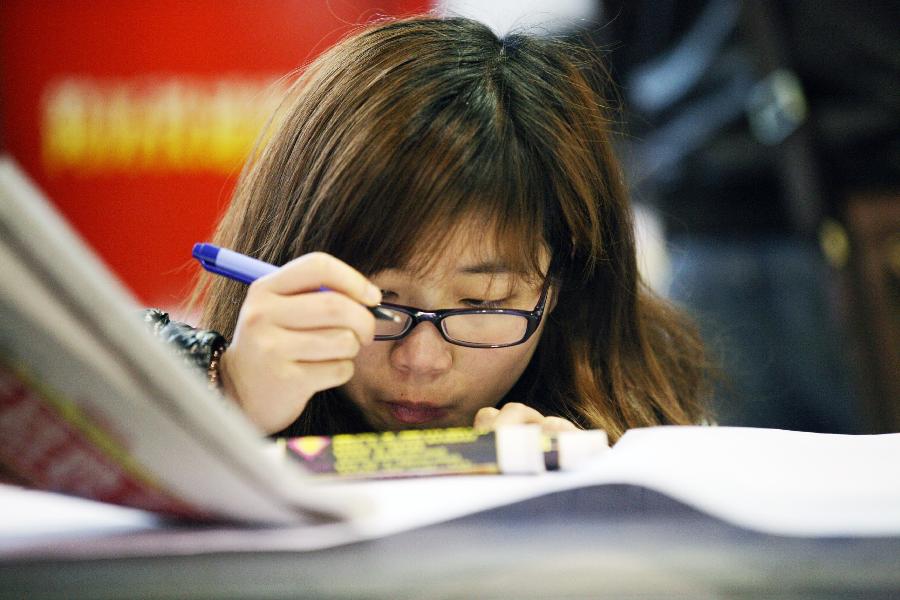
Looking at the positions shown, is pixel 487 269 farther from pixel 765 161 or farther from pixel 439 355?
pixel 765 161

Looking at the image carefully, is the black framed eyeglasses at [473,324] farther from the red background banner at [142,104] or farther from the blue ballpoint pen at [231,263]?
the red background banner at [142,104]

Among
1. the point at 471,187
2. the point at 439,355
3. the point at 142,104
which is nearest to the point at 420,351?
the point at 439,355

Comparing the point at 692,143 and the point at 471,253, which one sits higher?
the point at 692,143

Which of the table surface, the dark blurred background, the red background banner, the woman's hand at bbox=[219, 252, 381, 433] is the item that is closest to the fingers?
the woman's hand at bbox=[219, 252, 381, 433]

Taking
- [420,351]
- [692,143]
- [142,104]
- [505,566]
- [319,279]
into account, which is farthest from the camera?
[142,104]

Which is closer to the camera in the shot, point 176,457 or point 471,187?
point 176,457

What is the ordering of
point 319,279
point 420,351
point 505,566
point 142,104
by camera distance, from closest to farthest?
point 505,566 < point 319,279 < point 420,351 < point 142,104

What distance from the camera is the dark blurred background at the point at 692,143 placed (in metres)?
1.68

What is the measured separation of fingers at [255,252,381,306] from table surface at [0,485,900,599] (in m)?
0.27

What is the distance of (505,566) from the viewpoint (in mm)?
256

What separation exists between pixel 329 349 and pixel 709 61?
1.69 meters

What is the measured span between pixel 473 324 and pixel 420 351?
0.18 feet

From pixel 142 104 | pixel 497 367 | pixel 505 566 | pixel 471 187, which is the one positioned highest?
pixel 142 104

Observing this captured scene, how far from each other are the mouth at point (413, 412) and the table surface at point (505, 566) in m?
0.44
